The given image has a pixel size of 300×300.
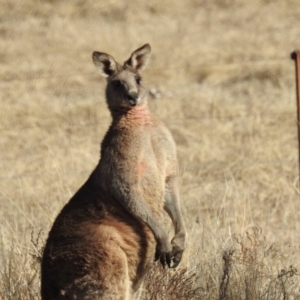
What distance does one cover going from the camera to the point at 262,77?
1250 cm

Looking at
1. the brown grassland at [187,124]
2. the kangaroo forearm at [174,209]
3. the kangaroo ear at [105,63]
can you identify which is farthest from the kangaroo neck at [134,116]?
the brown grassland at [187,124]

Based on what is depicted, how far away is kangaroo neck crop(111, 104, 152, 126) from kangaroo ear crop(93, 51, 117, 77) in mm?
313

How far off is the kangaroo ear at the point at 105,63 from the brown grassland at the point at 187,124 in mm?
1150

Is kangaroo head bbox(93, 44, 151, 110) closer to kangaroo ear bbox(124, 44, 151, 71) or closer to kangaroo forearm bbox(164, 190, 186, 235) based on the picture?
kangaroo ear bbox(124, 44, 151, 71)

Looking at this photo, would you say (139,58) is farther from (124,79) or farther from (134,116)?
(134,116)

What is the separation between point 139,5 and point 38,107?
576 centimetres

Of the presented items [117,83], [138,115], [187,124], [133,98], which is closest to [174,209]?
[138,115]

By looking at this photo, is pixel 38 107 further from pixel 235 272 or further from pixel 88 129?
pixel 235 272

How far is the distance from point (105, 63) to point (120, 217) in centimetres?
95

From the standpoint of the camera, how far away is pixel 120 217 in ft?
16.0

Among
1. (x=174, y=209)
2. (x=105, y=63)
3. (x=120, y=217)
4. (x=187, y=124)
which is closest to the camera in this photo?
(x=120, y=217)

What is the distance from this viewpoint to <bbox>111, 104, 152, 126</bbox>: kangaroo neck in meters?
4.98

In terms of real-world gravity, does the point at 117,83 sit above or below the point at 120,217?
above

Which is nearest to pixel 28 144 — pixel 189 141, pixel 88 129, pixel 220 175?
pixel 88 129
